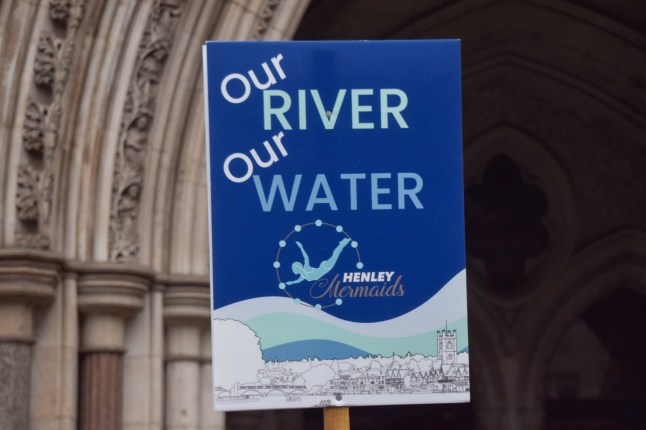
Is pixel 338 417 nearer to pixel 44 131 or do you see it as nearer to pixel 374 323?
pixel 374 323

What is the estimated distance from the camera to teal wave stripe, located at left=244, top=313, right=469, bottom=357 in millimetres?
4875

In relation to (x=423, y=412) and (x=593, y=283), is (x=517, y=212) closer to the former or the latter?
(x=593, y=283)

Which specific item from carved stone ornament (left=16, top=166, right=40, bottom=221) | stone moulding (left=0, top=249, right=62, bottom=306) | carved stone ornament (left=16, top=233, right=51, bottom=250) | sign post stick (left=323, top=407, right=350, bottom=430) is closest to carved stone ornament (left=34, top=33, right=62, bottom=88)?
carved stone ornament (left=16, top=166, right=40, bottom=221)

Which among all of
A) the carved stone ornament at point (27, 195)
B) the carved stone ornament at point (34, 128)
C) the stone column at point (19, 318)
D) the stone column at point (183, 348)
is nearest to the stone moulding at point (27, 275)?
the stone column at point (19, 318)

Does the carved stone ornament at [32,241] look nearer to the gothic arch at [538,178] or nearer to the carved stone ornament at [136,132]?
the carved stone ornament at [136,132]

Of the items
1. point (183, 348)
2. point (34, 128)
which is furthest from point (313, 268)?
point (183, 348)

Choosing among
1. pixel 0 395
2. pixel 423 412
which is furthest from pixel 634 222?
pixel 0 395

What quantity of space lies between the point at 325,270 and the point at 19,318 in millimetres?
4471

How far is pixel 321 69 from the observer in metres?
4.93

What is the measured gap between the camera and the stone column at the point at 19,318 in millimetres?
8875

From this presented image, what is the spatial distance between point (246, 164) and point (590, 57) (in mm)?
10379

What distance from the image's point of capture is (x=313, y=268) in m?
4.93

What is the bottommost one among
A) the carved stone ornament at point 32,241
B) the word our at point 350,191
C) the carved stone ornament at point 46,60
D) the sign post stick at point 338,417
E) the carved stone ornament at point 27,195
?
the sign post stick at point 338,417

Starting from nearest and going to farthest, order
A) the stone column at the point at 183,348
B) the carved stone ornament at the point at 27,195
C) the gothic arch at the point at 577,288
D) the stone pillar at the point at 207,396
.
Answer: the carved stone ornament at the point at 27,195 < the stone column at the point at 183,348 < the stone pillar at the point at 207,396 < the gothic arch at the point at 577,288
